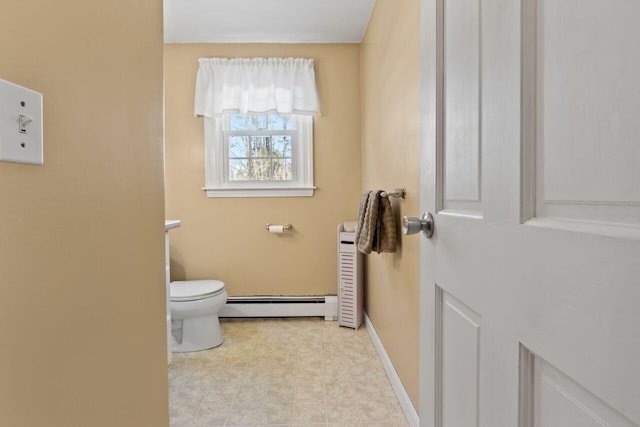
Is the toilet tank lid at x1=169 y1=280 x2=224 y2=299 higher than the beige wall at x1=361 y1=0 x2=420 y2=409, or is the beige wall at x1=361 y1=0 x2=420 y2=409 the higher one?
the beige wall at x1=361 y1=0 x2=420 y2=409

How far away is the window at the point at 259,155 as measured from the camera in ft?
10.2

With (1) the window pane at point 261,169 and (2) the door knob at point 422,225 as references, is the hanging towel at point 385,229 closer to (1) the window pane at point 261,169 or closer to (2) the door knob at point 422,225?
(2) the door knob at point 422,225

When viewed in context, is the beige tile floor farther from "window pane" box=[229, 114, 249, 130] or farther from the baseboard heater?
"window pane" box=[229, 114, 249, 130]

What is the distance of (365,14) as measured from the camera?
104 inches

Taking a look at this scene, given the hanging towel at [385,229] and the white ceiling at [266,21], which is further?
the white ceiling at [266,21]

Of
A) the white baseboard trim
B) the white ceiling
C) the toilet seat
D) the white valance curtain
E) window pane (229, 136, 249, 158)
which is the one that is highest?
the white ceiling

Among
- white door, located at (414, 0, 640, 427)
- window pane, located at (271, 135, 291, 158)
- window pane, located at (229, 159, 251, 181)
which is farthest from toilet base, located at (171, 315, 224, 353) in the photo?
white door, located at (414, 0, 640, 427)

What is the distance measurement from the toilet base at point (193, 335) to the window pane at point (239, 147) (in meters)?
1.38

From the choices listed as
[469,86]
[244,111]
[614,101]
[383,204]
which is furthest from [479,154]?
[244,111]

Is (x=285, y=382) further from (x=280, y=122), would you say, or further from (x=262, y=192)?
(x=280, y=122)

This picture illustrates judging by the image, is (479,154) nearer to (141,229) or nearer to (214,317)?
(141,229)

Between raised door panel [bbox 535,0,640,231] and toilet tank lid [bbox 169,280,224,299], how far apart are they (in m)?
2.31

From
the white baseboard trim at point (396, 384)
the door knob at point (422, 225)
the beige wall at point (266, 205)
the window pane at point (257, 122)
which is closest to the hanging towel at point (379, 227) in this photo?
the white baseboard trim at point (396, 384)

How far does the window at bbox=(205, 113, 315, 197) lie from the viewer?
311cm
